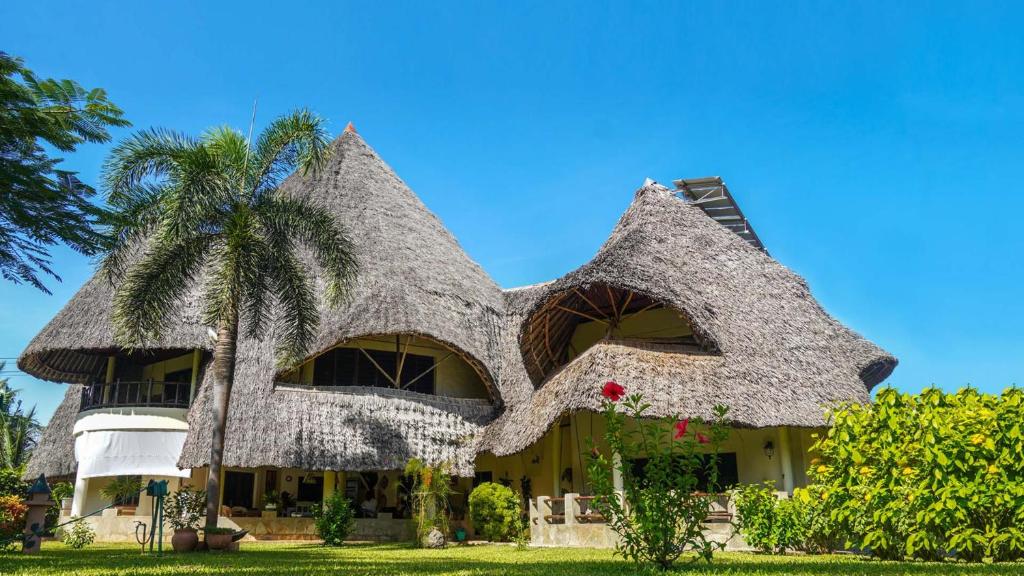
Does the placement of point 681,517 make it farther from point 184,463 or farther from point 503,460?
point 503,460

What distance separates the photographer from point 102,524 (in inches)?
734

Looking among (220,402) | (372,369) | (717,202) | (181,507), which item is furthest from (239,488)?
(717,202)

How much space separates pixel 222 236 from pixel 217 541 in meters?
5.63

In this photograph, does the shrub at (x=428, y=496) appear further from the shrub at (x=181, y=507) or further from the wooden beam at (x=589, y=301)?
the wooden beam at (x=589, y=301)

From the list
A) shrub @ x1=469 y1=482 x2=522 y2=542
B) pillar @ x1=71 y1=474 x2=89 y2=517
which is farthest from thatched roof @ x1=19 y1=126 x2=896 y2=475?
pillar @ x1=71 y1=474 x2=89 y2=517

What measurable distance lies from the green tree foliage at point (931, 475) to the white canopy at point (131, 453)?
15.5m

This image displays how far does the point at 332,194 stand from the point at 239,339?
20.0ft

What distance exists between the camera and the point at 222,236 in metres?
15.8

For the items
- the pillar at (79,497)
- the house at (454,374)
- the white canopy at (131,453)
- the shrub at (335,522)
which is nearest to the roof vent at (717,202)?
the house at (454,374)

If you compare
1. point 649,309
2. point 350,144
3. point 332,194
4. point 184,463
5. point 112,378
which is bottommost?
point 184,463

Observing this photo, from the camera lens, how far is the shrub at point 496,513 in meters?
17.6

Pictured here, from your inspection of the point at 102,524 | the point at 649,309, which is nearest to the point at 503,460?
the point at 649,309

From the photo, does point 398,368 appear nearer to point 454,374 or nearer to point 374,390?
point 374,390

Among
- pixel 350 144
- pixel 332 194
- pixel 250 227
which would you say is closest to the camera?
pixel 250 227
